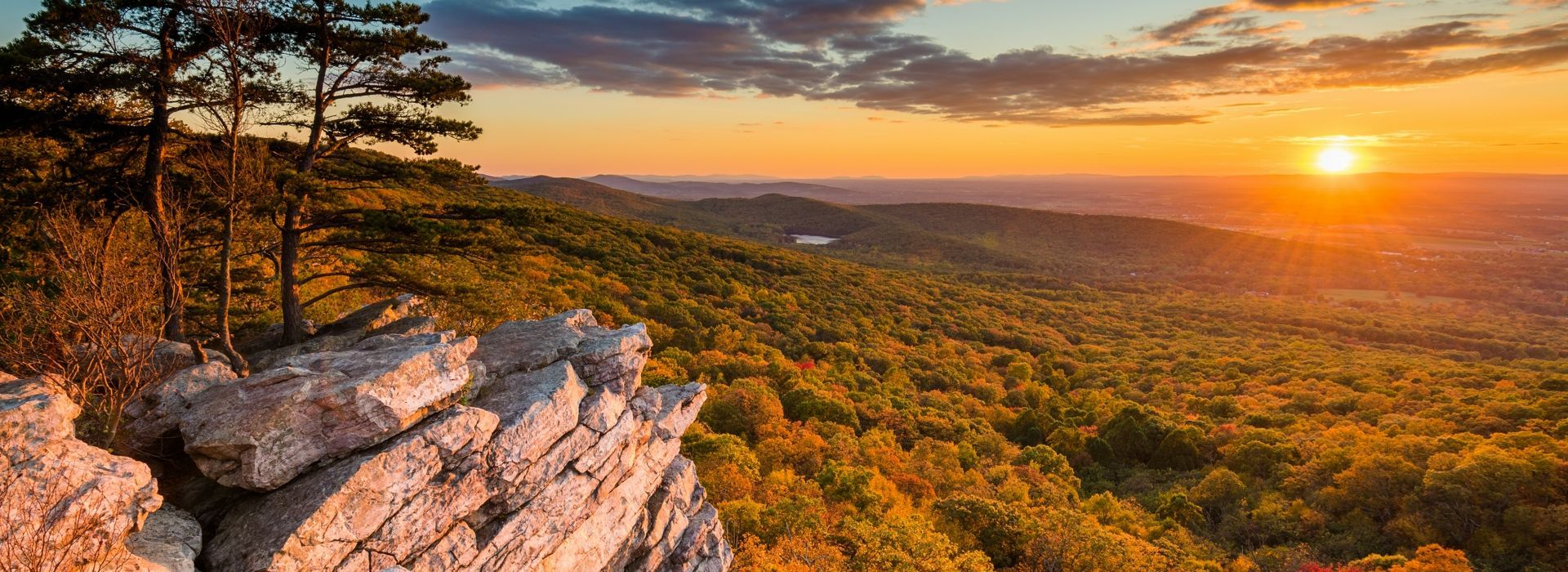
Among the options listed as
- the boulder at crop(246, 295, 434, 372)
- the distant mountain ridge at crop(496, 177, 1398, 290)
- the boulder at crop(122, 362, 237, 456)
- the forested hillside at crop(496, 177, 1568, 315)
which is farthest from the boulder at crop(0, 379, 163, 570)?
the distant mountain ridge at crop(496, 177, 1398, 290)

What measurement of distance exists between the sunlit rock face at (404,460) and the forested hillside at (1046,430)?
5.38 metres

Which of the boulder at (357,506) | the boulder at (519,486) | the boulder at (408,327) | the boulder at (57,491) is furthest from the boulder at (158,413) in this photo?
the boulder at (408,327)

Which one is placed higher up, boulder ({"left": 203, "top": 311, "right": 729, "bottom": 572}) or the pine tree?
the pine tree

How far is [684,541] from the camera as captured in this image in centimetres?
1902

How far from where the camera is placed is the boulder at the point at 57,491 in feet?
27.0

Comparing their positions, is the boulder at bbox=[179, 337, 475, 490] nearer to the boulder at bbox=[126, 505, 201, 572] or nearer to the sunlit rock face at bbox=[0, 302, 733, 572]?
the sunlit rock face at bbox=[0, 302, 733, 572]

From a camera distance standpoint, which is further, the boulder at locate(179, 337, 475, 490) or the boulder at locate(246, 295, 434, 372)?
the boulder at locate(246, 295, 434, 372)

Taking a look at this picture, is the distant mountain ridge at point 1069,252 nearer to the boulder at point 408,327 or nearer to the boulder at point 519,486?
the boulder at point 519,486

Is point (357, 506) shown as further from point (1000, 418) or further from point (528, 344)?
point (1000, 418)

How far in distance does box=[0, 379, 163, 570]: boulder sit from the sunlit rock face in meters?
0.10

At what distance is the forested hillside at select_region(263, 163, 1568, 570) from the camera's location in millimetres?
27281

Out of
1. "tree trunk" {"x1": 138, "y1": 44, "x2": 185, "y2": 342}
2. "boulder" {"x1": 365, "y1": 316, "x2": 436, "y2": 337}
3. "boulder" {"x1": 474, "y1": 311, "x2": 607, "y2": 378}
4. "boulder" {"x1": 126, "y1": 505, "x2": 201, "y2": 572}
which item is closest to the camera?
"boulder" {"x1": 126, "y1": 505, "x2": 201, "y2": 572}

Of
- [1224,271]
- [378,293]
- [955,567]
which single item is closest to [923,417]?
[955,567]

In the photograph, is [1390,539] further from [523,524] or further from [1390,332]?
[1390,332]
